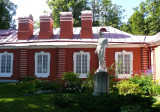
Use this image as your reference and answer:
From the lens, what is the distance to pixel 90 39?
1655 cm

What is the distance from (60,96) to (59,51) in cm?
781

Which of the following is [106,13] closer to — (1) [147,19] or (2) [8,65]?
(1) [147,19]

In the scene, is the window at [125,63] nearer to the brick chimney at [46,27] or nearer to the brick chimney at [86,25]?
the brick chimney at [86,25]

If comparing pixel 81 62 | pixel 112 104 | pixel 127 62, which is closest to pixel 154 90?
pixel 127 62

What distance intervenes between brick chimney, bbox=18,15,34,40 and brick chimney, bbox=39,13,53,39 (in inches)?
49.0

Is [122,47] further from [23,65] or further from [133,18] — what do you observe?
[133,18]

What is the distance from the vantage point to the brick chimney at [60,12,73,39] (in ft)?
56.0

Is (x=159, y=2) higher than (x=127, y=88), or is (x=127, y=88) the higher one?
(x=159, y=2)

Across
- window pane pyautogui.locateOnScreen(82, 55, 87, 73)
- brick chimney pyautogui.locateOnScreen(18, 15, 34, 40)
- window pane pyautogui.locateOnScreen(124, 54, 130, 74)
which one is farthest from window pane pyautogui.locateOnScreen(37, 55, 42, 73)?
window pane pyautogui.locateOnScreen(124, 54, 130, 74)

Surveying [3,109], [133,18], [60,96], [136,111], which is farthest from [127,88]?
[133,18]

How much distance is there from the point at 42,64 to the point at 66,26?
4.01 metres

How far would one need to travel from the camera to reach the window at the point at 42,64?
16.2m

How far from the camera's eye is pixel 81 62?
1588 cm

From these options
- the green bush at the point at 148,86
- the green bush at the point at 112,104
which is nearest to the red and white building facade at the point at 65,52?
the green bush at the point at 148,86
